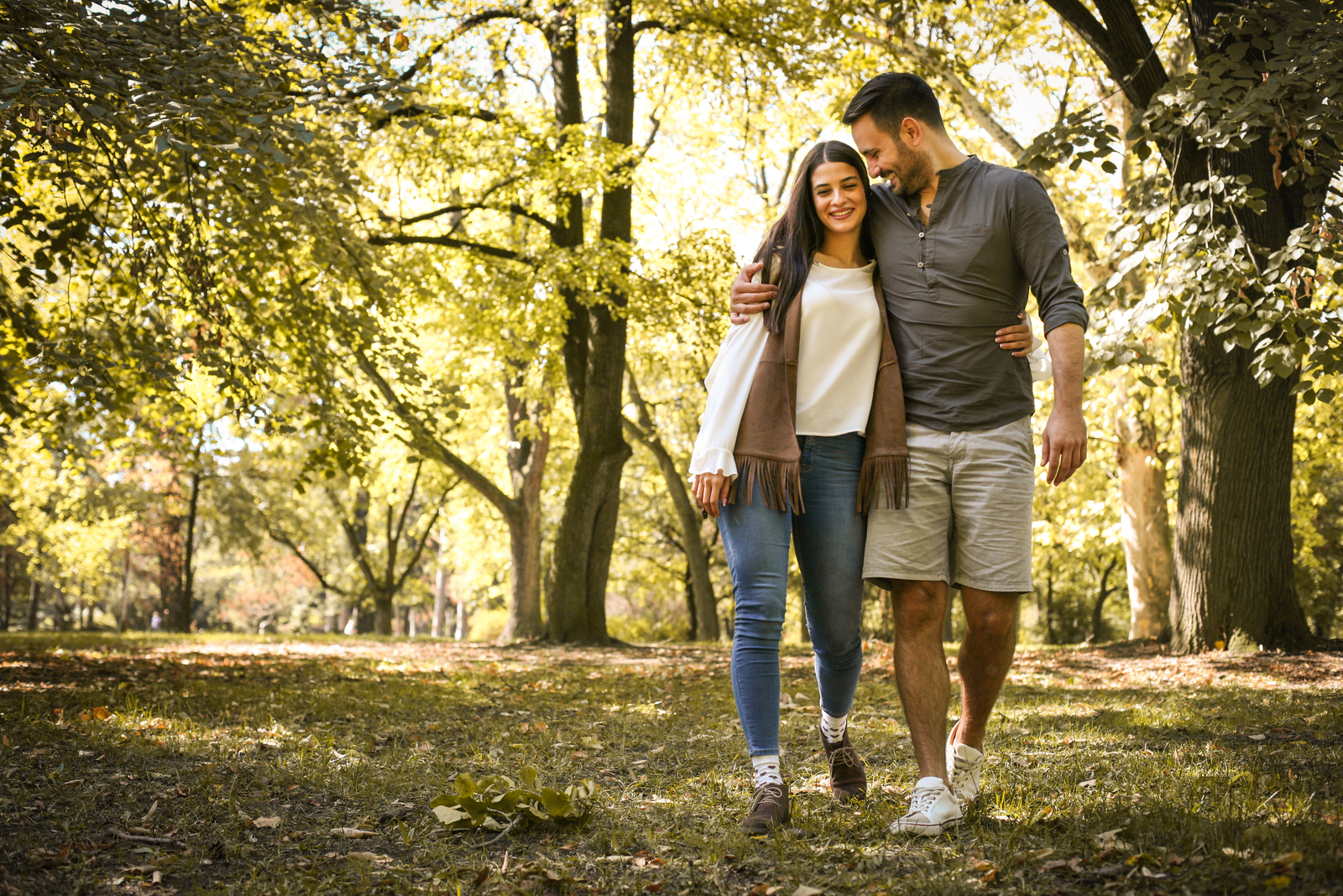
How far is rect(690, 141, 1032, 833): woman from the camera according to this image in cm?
299

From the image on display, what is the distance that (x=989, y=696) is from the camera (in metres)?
3.04

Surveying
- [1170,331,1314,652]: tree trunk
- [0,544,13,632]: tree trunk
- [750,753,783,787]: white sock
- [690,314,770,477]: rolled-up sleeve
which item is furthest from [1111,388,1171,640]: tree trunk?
[0,544,13,632]: tree trunk

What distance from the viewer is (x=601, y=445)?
11.5 m

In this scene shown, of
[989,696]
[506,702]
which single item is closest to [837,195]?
[989,696]

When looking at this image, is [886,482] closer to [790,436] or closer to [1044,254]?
[790,436]

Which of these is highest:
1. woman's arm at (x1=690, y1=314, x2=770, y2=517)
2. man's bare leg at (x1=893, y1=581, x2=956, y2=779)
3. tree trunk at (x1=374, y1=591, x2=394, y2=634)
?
woman's arm at (x1=690, y1=314, x2=770, y2=517)

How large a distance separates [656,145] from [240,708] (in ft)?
50.3

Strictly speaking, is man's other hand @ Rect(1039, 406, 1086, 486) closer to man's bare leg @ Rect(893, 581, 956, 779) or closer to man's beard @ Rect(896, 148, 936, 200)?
man's bare leg @ Rect(893, 581, 956, 779)

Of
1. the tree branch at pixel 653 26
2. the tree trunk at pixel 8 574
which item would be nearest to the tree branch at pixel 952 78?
the tree branch at pixel 653 26

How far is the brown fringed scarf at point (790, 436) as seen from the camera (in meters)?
2.99

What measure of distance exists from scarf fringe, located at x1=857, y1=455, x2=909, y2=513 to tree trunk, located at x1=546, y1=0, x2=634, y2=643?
840 centimetres

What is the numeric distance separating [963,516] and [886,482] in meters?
0.25

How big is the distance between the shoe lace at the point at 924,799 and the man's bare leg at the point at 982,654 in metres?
0.22

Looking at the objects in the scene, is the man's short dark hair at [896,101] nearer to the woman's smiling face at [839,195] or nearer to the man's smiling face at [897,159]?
the man's smiling face at [897,159]
